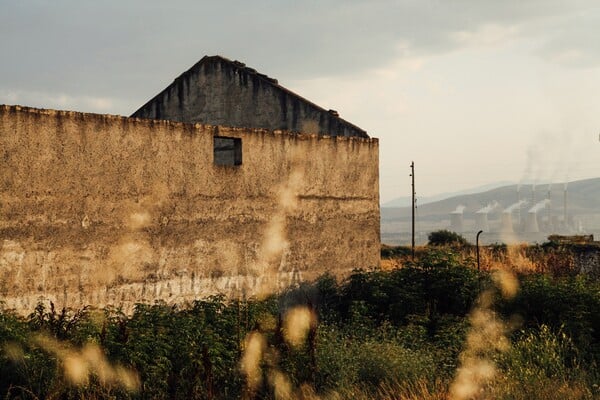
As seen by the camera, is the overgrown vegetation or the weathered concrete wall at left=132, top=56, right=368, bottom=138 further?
the weathered concrete wall at left=132, top=56, right=368, bottom=138

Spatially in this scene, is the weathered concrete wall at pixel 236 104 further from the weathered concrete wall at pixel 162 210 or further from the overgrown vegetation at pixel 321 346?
the overgrown vegetation at pixel 321 346

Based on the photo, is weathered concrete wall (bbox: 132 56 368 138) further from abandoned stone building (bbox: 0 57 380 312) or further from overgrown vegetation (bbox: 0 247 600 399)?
overgrown vegetation (bbox: 0 247 600 399)

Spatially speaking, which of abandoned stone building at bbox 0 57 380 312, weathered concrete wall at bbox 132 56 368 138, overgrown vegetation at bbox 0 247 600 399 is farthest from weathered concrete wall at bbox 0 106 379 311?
weathered concrete wall at bbox 132 56 368 138

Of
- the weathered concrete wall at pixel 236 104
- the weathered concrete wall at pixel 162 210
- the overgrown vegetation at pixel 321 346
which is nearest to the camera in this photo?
the overgrown vegetation at pixel 321 346

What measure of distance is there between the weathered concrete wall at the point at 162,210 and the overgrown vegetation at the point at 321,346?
46 cm

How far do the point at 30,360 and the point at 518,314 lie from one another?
755 cm

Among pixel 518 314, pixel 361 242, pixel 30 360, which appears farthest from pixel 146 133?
pixel 518 314

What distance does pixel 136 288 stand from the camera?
11062mm

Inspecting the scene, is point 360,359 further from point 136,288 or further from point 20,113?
point 20,113

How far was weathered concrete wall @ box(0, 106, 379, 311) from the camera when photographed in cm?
994

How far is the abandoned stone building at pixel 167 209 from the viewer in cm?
995

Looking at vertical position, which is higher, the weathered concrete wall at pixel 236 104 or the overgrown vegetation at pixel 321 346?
the weathered concrete wall at pixel 236 104

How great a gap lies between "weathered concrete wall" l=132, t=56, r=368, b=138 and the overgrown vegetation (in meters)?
4.78

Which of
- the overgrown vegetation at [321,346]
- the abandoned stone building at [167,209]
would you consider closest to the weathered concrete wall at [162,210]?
the abandoned stone building at [167,209]
